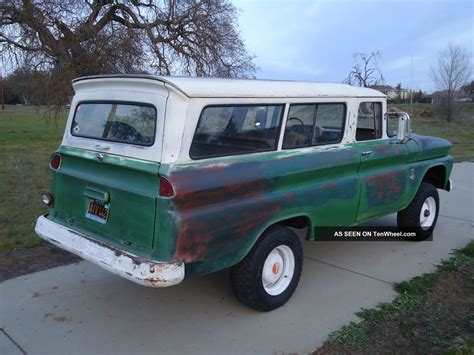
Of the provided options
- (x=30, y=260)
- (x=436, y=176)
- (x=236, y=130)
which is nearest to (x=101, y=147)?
(x=236, y=130)

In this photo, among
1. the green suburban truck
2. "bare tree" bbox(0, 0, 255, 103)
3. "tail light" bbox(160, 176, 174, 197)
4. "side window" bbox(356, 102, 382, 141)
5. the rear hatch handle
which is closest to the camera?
"tail light" bbox(160, 176, 174, 197)

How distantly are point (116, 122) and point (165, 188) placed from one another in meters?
0.91

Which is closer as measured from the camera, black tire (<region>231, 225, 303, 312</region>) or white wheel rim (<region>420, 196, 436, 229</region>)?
black tire (<region>231, 225, 303, 312</region>)

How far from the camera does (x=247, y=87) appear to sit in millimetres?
3521

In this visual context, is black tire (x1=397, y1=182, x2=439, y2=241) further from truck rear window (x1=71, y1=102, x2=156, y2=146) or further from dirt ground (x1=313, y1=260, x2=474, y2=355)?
truck rear window (x1=71, y1=102, x2=156, y2=146)

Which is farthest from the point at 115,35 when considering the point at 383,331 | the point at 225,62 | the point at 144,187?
the point at 383,331

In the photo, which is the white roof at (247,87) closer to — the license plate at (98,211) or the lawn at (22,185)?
the license plate at (98,211)

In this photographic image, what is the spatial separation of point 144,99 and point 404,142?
299 cm

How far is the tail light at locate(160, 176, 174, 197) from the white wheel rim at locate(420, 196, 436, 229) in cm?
363

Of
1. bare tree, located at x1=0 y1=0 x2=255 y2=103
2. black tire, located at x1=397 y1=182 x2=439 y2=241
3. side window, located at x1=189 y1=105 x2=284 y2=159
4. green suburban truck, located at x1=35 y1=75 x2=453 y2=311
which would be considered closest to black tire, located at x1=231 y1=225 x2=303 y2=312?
Answer: green suburban truck, located at x1=35 y1=75 x2=453 y2=311

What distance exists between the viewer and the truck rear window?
10.7 feet

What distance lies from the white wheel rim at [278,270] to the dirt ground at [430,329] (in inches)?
26.1

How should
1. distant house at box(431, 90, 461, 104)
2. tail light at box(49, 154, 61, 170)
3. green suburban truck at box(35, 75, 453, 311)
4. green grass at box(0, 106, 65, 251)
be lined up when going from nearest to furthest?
green suburban truck at box(35, 75, 453, 311), tail light at box(49, 154, 61, 170), green grass at box(0, 106, 65, 251), distant house at box(431, 90, 461, 104)

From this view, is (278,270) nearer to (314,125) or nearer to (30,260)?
(314,125)
